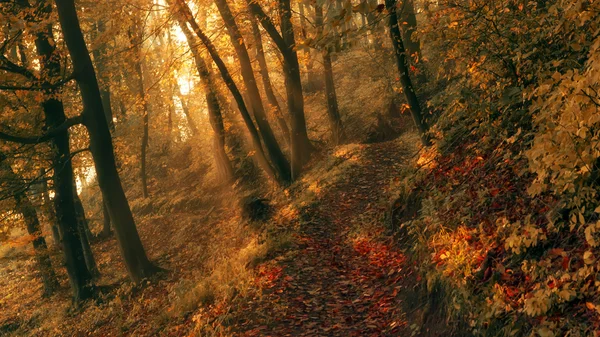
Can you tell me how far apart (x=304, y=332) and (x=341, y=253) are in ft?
10.4

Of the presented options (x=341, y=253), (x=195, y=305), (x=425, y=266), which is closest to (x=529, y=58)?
(x=425, y=266)

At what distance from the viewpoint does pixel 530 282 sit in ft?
15.5

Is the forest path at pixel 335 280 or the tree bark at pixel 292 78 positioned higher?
the tree bark at pixel 292 78

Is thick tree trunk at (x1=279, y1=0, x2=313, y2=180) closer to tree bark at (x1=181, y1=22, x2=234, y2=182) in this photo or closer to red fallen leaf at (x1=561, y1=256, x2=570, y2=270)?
tree bark at (x1=181, y1=22, x2=234, y2=182)

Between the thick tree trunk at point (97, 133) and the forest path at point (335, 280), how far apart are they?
16.3ft

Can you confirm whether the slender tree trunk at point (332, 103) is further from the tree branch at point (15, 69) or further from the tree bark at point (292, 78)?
the tree branch at point (15, 69)

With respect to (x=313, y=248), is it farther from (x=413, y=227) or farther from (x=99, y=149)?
(x=99, y=149)

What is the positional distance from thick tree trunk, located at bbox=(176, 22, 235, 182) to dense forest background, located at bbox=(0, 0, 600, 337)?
0.09 metres

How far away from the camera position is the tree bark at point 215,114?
52.9ft

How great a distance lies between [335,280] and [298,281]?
68cm

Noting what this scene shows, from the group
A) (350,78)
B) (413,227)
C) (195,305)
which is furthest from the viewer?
(350,78)

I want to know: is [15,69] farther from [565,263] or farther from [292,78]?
[565,263]

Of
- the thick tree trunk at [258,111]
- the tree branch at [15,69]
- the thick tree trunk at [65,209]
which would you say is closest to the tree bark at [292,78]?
the thick tree trunk at [258,111]

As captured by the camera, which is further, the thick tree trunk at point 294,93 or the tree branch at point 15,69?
the thick tree trunk at point 294,93
